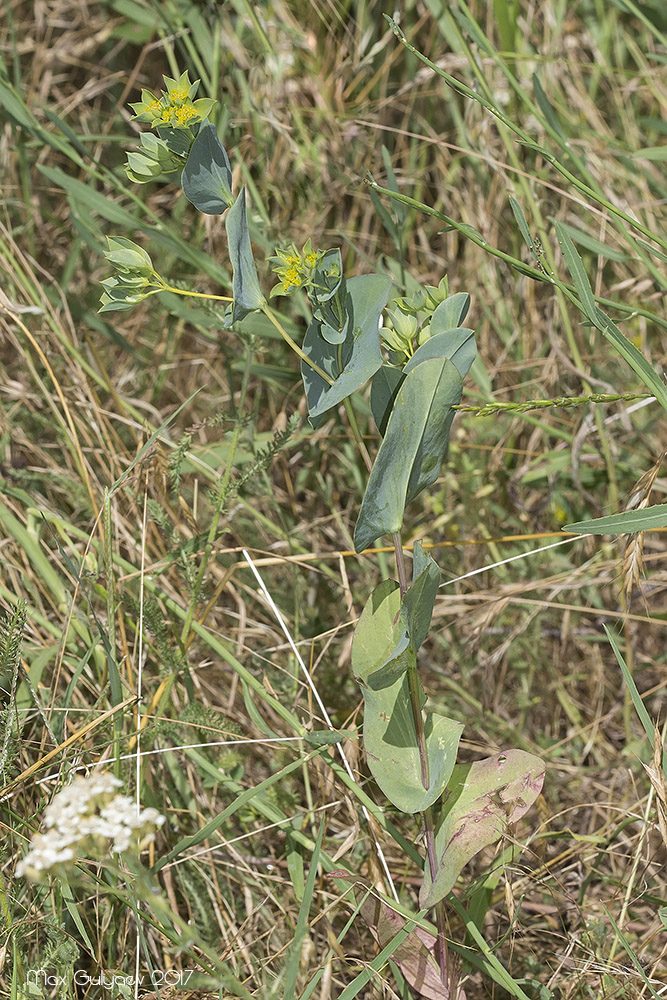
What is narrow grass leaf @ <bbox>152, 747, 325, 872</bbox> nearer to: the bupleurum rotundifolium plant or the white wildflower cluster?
the bupleurum rotundifolium plant

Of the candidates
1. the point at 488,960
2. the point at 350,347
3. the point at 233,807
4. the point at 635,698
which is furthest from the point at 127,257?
the point at 488,960

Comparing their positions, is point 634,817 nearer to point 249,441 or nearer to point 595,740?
point 595,740

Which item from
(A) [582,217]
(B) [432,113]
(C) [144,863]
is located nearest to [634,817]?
(C) [144,863]

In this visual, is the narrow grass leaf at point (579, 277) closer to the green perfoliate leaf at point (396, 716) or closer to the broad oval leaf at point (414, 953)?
the green perfoliate leaf at point (396, 716)

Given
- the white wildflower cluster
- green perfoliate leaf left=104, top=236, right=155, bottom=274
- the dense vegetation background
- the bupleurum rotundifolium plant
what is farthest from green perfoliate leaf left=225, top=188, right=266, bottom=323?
the white wildflower cluster

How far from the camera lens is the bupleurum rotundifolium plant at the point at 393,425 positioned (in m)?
0.90

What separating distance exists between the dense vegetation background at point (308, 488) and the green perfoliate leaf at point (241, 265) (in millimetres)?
239

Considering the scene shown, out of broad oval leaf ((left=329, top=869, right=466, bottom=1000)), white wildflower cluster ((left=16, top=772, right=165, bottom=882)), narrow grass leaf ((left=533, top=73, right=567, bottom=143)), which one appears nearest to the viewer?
white wildflower cluster ((left=16, top=772, right=165, bottom=882))

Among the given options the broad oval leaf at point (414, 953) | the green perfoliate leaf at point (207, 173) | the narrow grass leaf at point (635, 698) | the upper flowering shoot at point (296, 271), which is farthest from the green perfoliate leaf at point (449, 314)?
the broad oval leaf at point (414, 953)

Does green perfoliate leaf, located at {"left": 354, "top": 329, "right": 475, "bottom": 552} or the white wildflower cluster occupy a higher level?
green perfoliate leaf, located at {"left": 354, "top": 329, "right": 475, "bottom": 552}

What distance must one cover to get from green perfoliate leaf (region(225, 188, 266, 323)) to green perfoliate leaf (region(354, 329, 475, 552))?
0.18m

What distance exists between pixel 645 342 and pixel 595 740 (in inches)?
31.6

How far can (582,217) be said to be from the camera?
181 centimetres

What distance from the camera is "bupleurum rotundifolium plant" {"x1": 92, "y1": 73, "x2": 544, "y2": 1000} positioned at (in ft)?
2.95
